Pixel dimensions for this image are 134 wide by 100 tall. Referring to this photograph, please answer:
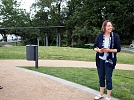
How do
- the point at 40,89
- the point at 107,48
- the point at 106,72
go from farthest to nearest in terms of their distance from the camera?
the point at 40,89 → the point at 106,72 → the point at 107,48

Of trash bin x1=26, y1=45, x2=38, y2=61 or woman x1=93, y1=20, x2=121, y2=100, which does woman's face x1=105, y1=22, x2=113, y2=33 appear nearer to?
woman x1=93, y1=20, x2=121, y2=100

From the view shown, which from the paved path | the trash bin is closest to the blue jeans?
the paved path

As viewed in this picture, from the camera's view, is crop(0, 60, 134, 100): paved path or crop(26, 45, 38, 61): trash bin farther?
crop(26, 45, 38, 61): trash bin

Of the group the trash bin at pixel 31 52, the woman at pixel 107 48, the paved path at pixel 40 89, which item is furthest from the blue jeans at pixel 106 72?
the trash bin at pixel 31 52

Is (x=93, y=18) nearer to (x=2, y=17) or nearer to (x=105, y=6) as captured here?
(x=105, y=6)

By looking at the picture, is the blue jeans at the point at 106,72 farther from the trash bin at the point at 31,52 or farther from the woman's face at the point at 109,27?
the trash bin at the point at 31,52

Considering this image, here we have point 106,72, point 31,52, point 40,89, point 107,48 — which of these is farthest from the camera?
point 31,52

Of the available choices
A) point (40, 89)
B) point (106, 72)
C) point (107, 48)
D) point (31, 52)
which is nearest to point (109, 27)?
point (107, 48)

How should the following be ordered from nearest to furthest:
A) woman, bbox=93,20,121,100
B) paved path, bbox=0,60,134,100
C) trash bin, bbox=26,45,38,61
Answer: woman, bbox=93,20,121,100 → paved path, bbox=0,60,134,100 → trash bin, bbox=26,45,38,61

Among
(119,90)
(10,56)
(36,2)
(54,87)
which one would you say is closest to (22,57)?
(10,56)

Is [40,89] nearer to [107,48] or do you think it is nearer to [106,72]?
[106,72]

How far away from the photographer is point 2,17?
34281mm

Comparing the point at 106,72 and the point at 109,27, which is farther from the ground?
the point at 109,27

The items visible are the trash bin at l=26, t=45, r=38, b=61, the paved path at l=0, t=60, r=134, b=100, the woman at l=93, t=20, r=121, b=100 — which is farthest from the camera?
the trash bin at l=26, t=45, r=38, b=61
